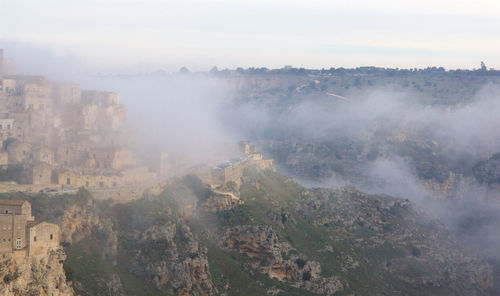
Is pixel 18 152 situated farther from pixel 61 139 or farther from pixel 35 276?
pixel 35 276

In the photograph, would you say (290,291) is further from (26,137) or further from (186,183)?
(26,137)

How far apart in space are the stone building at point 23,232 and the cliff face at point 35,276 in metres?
0.88

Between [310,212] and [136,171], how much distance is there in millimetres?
35100

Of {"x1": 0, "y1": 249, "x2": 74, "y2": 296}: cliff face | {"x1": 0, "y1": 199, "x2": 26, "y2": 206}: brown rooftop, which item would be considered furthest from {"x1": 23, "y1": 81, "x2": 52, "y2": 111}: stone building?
{"x1": 0, "y1": 249, "x2": 74, "y2": 296}: cliff face

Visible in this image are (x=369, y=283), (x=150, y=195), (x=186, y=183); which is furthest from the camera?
(x=369, y=283)

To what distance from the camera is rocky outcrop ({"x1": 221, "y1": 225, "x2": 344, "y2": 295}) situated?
121375 millimetres

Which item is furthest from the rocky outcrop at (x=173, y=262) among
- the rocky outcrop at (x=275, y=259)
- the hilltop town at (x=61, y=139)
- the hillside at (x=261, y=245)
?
the rocky outcrop at (x=275, y=259)

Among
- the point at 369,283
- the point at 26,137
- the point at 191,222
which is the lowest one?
the point at 369,283

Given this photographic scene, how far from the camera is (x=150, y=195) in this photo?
4496 inches

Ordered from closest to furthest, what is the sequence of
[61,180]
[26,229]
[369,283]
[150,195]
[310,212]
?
[26,229] → [61,180] → [150,195] → [369,283] → [310,212]

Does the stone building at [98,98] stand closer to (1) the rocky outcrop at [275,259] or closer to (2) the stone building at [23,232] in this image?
(1) the rocky outcrop at [275,259]

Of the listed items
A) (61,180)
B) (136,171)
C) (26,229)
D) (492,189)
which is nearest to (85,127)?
(136,171)

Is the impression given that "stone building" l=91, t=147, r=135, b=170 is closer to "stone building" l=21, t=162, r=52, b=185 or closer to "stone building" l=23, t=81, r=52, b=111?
"stone building" l=23, t=81, r=52, b=111

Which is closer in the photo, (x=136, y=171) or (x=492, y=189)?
(x=136, y=171)
